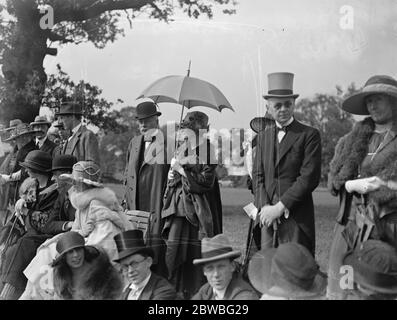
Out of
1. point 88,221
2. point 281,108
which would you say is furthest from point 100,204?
point 281,108

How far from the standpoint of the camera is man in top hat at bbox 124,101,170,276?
5023mm

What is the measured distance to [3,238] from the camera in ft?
17.6

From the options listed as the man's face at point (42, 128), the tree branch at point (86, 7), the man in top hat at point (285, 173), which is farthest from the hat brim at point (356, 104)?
the man's face at point (42, 128)

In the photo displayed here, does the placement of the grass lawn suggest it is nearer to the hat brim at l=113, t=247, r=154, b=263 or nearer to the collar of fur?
the hat brim at l=113, t=247, r=154, b=263

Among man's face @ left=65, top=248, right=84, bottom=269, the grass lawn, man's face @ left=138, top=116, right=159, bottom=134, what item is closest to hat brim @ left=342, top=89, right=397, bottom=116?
the grass lawn

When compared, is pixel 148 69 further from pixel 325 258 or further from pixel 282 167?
pixel 325 258

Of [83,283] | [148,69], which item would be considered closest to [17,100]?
[148,69]

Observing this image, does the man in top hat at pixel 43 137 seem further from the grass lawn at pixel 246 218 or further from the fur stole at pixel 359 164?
the fur stole at pixel 359 164

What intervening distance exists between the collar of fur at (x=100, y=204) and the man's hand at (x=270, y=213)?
894 mm

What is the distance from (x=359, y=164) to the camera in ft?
15.2

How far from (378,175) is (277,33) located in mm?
1053

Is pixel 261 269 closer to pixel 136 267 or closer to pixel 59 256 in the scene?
pixel 136 267

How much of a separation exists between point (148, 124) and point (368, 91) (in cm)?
141

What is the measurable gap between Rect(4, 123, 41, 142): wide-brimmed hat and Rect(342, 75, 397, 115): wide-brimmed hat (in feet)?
6.77
